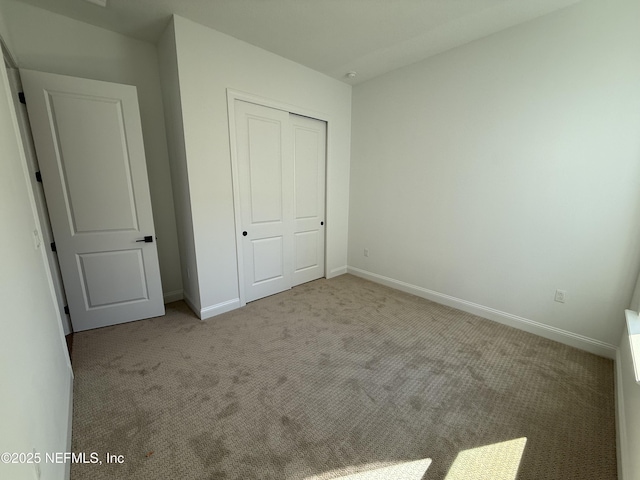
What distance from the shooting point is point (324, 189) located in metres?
3.63

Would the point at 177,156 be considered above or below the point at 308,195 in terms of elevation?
above

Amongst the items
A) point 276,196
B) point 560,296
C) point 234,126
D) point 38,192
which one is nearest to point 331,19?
point 234,126

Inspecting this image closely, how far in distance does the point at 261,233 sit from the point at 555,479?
9.45ft

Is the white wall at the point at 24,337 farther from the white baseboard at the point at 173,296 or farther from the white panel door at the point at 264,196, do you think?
the white panel door at the point at 264,196

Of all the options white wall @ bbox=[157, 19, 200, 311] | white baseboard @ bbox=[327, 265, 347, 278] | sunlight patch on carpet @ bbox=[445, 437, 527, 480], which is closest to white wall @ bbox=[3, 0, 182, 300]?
white wall @ bbox=[157, 19, 200, 311]

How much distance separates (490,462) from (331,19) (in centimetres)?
326

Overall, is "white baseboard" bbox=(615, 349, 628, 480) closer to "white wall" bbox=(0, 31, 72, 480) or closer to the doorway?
"white wall" bbox=(0, 31, 72, 480)

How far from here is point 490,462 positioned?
131 cm

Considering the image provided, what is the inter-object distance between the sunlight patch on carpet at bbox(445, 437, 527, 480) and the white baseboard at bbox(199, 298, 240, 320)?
233 cm

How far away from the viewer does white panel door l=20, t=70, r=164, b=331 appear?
210 centimetres

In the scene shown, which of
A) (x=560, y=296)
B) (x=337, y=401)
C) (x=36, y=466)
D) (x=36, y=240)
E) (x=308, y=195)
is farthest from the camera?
(x=308, y=195)

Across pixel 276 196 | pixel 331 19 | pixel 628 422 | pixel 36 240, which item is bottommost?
→ pixel 628 422

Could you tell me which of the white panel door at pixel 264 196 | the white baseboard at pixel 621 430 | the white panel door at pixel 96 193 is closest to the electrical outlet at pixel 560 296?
the white baseboard at pixel 621 430

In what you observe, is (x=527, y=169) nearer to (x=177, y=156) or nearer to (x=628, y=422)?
(x=628, y=422)
